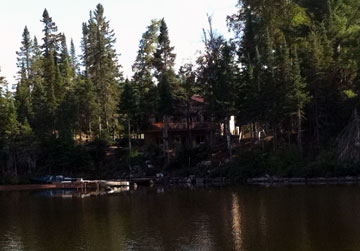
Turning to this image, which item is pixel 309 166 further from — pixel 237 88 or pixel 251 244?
pixel 251 244

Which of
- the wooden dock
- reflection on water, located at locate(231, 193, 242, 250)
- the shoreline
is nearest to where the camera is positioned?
reflection on water, located at locate(231, 193, 242, 250)

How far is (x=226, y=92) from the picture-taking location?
2232 inches

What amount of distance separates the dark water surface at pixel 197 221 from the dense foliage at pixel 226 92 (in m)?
13.4

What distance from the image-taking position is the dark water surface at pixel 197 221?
73.2ft

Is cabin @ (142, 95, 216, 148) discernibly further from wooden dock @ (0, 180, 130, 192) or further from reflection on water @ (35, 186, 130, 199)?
reflection on water @ (35, 186, 130, 199)

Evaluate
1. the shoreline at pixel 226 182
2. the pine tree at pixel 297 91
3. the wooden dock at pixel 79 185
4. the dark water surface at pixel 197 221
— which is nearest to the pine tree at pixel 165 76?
the shoreline at pixel 226 182

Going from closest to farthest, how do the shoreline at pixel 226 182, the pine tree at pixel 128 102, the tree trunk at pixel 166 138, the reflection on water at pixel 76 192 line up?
the shoreline at pixel 226 182 → the reflection on water at pixel 76 192 → the tree trunk at pixel 166 138 → the pine tree at pixel 128 102

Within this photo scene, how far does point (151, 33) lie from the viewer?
7638 centimetres

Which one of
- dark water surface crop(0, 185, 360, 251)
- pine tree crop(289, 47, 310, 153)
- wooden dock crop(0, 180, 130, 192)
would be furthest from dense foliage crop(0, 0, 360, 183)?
dark water surface crop(0, 185, 360, 251)

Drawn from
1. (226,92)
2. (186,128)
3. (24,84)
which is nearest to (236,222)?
(226,92)

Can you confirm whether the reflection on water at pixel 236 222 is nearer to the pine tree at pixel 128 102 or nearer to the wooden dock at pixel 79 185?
the wooden dock at pixel 79 185

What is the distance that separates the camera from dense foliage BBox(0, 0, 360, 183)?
2074 inches

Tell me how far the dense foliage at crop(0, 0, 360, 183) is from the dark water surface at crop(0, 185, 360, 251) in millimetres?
13445

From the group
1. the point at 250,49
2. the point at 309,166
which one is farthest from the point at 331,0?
the point at 309,166
